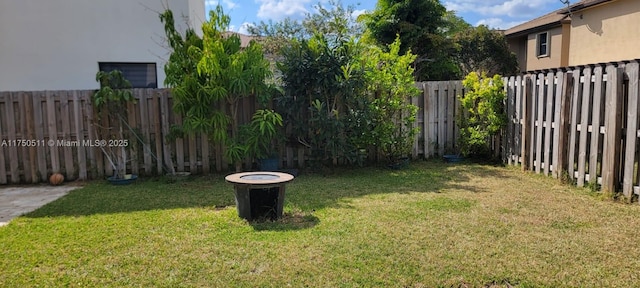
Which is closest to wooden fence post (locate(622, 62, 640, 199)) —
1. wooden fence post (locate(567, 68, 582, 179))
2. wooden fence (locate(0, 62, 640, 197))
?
wooden fence (locate(0, 62, 640, 197))

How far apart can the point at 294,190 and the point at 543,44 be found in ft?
59.4

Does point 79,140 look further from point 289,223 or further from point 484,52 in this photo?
point 484,52

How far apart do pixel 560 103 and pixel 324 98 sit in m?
3.48

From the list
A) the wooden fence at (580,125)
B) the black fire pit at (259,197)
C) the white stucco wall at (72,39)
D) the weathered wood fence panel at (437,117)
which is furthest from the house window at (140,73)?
the wooden fence at (580,125)

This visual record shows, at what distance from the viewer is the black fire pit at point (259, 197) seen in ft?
13.8

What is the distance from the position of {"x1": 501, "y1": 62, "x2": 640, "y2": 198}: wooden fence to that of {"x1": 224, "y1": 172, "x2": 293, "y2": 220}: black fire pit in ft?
12.7

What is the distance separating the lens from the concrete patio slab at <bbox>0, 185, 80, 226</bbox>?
4.90m

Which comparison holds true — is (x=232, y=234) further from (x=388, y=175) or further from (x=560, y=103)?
(x=560, y=103)

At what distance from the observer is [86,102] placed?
6.75m

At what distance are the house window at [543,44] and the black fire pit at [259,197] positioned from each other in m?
18.6

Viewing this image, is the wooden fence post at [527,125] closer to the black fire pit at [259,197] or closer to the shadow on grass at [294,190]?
the shadow on grass at [294,190]

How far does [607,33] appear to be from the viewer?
14055 mm

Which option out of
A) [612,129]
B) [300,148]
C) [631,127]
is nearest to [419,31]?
[300,148]

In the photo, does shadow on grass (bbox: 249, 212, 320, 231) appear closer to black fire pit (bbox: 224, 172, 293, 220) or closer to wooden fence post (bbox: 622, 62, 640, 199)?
black fire pit (bbox: 224, 172, 293, 220)
